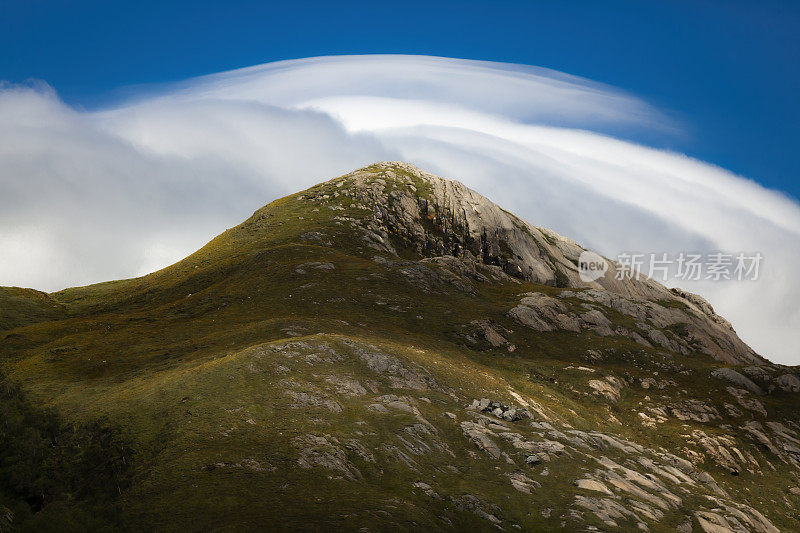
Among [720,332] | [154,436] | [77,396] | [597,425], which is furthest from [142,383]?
[720,332]

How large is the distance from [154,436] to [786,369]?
517 ft

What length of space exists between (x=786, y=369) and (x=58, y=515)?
165723 millimetres

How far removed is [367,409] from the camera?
62562 mm

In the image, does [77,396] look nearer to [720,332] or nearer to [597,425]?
[597,425]

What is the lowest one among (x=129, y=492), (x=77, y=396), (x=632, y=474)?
(x=632, y=474)

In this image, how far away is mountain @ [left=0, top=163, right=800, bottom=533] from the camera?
4266cm

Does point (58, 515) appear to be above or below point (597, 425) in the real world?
above

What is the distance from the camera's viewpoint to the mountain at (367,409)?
140 ft

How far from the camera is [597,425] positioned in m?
92.8

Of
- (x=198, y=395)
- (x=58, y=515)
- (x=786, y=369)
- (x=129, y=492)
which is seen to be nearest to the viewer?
(x=58, y=515)

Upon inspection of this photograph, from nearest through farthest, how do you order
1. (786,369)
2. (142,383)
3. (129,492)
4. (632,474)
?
(129,492)
(632,474)
(142,383)
(786,369)

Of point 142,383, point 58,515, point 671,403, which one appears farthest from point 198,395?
point 671,403

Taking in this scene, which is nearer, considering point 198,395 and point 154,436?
point 154,436

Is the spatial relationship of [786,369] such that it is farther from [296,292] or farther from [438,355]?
[296,292]
